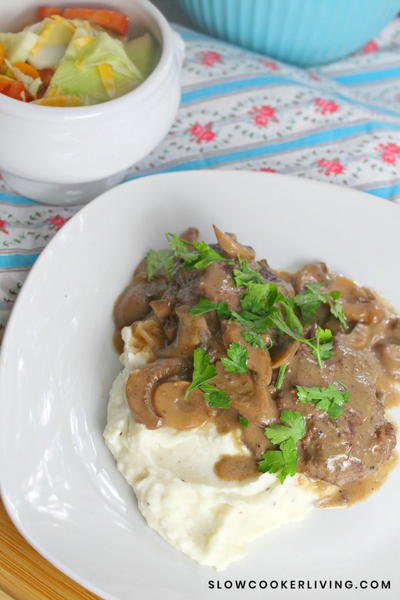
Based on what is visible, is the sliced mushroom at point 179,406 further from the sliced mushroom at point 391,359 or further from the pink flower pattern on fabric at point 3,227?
the pink flower pattern on fabric at point 3,227

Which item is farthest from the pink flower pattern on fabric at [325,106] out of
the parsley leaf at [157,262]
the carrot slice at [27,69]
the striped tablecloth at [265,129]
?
the carrot slice at [27,69]

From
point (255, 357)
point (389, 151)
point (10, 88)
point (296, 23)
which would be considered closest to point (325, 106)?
point (389, 151)

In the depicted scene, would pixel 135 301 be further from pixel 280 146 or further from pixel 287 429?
pixel 280 146

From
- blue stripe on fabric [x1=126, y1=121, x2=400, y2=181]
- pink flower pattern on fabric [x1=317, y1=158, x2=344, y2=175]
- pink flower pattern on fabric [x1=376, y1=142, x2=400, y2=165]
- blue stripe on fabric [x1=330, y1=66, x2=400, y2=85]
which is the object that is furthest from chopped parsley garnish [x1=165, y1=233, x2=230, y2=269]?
blue stripe on fabric [x1=330, y1=66, x2=400, y2=85]

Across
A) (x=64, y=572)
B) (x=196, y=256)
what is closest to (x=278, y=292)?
(x=196, y=256)

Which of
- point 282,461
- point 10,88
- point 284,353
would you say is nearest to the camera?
point 282,461

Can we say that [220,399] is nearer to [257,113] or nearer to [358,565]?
[358,565]

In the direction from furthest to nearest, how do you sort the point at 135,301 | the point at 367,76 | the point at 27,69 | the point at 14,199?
the point at 367,76, the point at 14,199, the point at 135,301, the point at 27,69

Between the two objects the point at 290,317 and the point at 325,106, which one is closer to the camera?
the point at 290,317

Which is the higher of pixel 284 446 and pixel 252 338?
pixel 252 338
